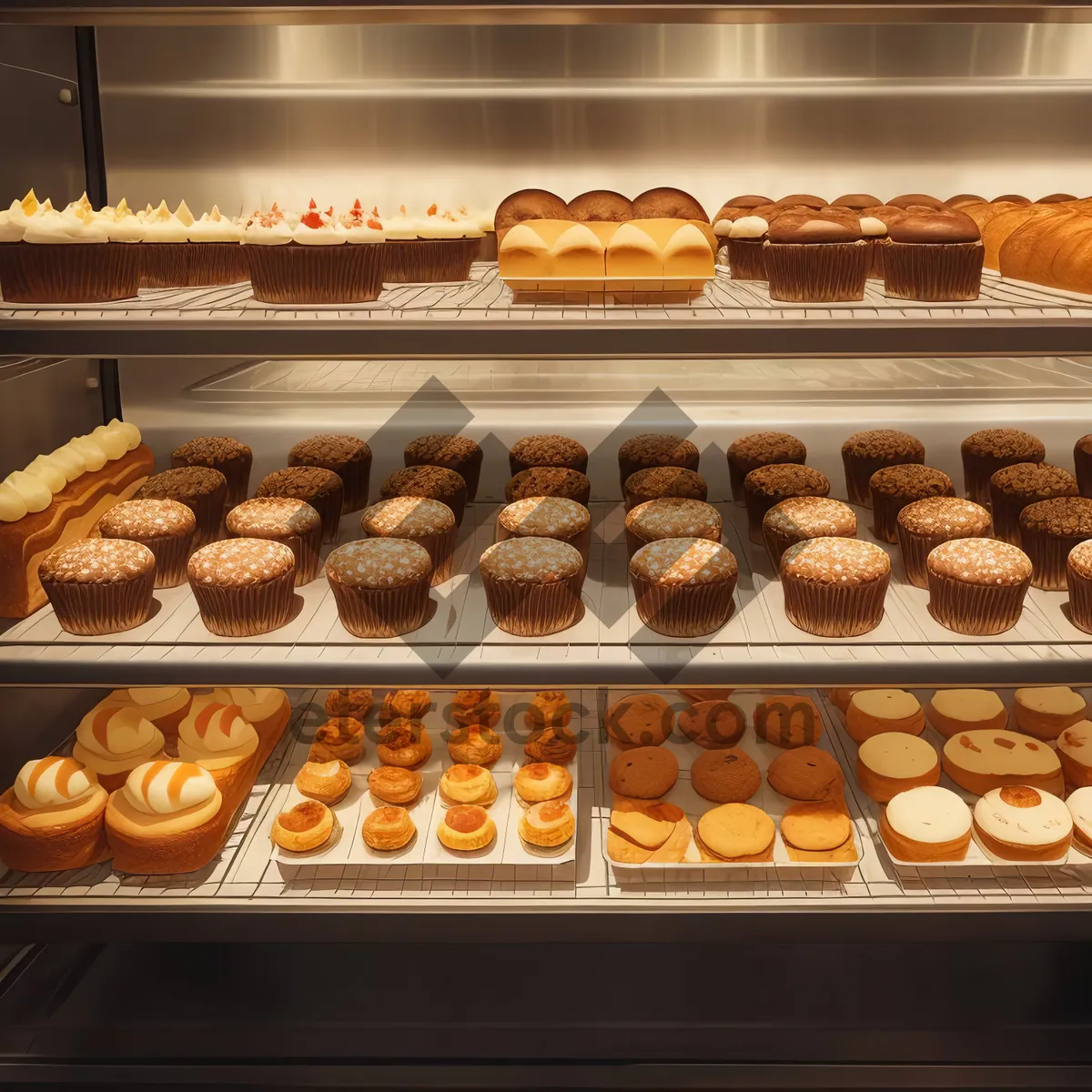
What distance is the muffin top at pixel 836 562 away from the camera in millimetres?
1922

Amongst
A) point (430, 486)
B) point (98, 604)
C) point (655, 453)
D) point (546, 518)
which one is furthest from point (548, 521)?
point (98, 604)

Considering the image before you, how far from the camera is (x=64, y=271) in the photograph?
184 cm

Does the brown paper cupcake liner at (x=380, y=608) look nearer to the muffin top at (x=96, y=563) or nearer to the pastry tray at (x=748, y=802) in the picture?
the muffin top at (x=96, y=563)

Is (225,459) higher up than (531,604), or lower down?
higher up

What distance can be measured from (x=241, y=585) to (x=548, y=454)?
2.92ft

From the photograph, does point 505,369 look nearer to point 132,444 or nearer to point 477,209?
point 477,209

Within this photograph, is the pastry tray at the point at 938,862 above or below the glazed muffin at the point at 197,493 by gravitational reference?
below

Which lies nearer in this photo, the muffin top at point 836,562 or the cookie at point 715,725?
the muffin top at point 836,562

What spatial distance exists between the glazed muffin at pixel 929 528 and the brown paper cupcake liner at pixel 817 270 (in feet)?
1.73

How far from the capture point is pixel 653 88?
7.90 feet

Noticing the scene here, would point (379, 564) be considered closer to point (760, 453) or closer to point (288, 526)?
point (288, 526)

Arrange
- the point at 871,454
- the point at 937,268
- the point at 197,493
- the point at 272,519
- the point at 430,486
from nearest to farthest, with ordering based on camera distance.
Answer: the point at 937,268, the point at 272,519, the point at 197,493, the point at 430,486, the point at 871,454

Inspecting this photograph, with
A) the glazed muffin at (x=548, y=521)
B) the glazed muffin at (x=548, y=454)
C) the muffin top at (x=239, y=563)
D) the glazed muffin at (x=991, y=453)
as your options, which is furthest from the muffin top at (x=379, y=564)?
the glazed muffin at (x=991, y=453)

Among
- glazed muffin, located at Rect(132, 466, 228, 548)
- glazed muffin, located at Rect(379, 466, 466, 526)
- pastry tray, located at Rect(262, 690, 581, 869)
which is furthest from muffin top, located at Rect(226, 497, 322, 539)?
pastry tray, located at Rect(262, 690, 581, 869)
